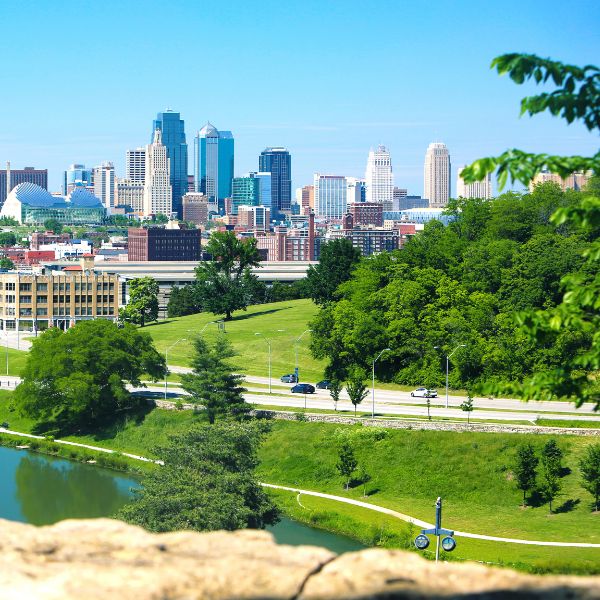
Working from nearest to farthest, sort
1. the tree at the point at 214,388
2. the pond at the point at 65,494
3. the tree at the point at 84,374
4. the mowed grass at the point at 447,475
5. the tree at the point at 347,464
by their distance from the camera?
1. the mowed grass at the point at 447,475
2. the pond at the point at 65,494
3. the tree at the point at 347,464
4. the tree at the point at 214,388
5. the tree at the point at 84,374

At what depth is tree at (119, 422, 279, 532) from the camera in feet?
125

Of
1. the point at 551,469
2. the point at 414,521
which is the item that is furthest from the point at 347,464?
the point at 551,469

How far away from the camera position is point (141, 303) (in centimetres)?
10944

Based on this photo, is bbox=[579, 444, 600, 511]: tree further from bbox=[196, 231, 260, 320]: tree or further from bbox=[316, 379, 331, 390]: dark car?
bbox=[196, 231, 260, 320]: tree

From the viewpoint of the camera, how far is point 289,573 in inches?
329

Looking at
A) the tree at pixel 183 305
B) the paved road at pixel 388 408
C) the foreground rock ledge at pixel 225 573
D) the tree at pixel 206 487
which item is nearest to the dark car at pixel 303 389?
the paved road at pixel 388 408

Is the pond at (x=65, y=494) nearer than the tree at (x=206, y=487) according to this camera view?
No

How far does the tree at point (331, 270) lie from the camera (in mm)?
95250

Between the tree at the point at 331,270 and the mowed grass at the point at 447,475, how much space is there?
36113 millimetres

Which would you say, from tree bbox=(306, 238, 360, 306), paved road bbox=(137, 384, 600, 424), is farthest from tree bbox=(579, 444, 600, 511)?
tree bbox=(306, 238, 360, 306)

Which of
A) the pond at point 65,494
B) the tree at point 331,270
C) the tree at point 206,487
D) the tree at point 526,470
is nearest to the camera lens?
the tree at point 206,487

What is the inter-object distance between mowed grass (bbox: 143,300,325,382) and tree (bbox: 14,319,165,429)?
3.84 m

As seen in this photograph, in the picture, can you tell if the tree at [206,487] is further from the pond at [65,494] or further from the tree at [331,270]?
the tree at [331,270]

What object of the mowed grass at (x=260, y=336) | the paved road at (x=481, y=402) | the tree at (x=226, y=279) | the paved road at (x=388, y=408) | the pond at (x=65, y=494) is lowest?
the pond at (x=65, y=494)
